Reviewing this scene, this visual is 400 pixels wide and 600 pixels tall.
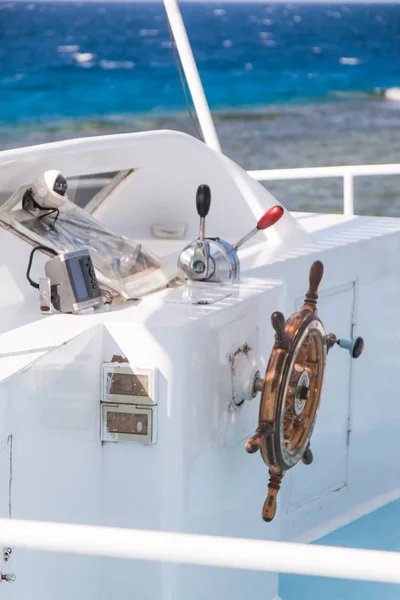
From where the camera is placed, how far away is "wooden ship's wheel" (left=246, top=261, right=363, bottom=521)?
303cm

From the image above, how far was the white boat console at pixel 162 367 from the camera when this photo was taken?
2758 millimetres

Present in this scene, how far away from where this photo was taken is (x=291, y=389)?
3162 mm

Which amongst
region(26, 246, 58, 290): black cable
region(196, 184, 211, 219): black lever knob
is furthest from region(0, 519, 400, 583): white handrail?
region(196, 184, 211, 219): black lever knob

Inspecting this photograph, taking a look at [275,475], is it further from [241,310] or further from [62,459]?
[62,459]

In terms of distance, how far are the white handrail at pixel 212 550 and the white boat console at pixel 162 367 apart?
633mm

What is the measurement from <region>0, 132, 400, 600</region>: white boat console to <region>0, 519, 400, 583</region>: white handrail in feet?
2.08

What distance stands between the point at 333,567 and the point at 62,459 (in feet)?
3.55

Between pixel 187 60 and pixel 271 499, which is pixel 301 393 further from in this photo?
pixel 187 60

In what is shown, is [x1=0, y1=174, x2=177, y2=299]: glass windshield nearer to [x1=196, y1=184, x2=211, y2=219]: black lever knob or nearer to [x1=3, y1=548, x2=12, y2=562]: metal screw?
[x1=196, y1=184, x2=211, y2=219]: black lever knob

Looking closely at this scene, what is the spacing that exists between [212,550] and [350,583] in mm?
2116

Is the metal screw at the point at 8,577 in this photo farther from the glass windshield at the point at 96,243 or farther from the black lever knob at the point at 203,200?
the black lever knob at the point at 203,200

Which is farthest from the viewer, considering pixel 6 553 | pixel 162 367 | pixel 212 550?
pixel 162 367

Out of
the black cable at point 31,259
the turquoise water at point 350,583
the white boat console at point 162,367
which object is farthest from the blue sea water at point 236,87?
the black cable at point 31,259

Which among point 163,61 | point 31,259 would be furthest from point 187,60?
point 163,61
